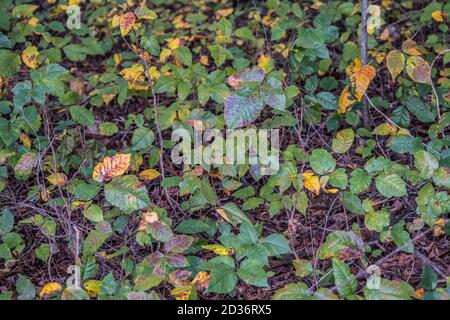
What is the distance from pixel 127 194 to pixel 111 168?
0.13m

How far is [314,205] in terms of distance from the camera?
2705 mm

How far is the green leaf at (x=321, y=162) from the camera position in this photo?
242 cm

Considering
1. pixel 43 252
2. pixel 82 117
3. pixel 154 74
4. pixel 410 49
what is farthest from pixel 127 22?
pixel 410 49

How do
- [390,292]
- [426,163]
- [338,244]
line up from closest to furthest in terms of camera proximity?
1. [390,292]
2. [338,244]
3. [426,163]

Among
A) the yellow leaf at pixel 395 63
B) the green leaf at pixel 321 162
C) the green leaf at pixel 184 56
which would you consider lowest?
the green leaf at pixel 321 162

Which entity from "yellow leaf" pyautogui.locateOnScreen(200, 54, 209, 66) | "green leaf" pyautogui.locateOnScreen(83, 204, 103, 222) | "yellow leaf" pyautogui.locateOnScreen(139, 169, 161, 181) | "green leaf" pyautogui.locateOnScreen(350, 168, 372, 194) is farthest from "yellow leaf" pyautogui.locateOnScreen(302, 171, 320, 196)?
"yellow leaf" pyautogui.locateOnScreen(200, 54, 209, 66)

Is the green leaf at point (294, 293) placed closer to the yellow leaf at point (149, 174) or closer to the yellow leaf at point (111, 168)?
the yellow leaf at point (111, 168)

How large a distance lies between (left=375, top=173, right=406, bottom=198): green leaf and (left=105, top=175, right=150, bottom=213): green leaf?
94cm

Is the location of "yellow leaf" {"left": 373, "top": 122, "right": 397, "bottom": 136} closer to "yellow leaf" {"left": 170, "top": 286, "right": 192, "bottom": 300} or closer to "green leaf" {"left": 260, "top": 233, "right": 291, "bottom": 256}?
"green leaf" {"left": 260, "top": 233, "right": 291, "bottom": 256}

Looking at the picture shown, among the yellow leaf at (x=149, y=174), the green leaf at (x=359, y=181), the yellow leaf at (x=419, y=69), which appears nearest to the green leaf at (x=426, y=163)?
the green leaf at (x=359, y=181)

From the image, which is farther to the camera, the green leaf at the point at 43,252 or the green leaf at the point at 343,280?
the green leaf at the point at 43,252

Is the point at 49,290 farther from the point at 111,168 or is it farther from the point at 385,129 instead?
the point at 385,129

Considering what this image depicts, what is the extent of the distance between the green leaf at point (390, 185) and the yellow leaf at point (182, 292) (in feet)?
2.81

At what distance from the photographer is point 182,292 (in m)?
2.16
